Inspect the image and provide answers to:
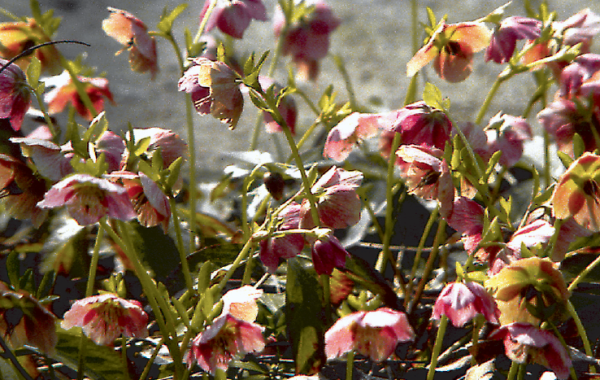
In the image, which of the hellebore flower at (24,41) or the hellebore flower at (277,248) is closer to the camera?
the hellebore flower at (277,248)

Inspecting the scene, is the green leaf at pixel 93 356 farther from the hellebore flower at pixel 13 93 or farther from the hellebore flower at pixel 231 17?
the hellebore flower at pixel 231 17

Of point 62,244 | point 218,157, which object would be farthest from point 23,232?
point 218,157

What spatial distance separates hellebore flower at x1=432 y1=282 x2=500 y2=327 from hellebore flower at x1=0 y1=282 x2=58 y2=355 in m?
0.30

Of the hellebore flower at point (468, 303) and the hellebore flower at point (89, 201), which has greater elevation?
the hellebore flower at point (89, 201)

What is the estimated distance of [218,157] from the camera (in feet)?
4.54

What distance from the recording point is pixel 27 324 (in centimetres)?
48

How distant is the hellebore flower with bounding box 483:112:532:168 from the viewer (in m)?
0.64

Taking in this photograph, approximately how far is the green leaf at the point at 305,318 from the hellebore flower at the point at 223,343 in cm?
9

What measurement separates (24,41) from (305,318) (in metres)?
0.43

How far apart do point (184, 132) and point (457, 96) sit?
2.15 ft

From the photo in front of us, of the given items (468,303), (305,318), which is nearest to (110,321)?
(305,318)

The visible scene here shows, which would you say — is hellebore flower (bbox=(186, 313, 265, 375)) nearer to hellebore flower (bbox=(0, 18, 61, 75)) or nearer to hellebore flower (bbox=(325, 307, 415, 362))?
hellebore flower (bbox=(325, 307, 415, 362))

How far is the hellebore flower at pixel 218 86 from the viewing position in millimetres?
452

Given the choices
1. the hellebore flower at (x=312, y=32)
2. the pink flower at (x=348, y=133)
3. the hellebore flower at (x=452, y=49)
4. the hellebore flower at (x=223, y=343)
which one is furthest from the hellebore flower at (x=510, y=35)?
the hellebore flower at (x=223, y=343)
